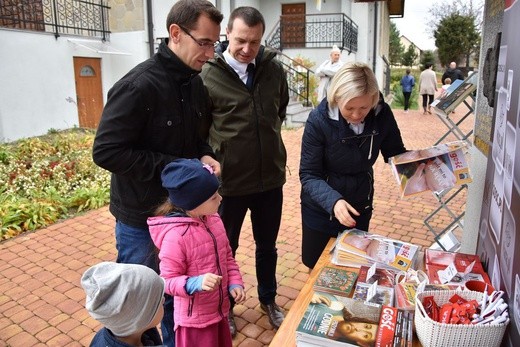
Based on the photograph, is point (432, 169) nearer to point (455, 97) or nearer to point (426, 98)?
point (455, 97)

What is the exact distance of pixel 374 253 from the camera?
197 centimetres

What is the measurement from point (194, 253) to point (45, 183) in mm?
5171

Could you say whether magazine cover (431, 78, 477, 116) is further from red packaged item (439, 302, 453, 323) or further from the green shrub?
the green shrub

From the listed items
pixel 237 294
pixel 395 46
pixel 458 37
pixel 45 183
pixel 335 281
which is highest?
pixel 395 46

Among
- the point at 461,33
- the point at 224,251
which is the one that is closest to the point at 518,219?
the point at 224,251

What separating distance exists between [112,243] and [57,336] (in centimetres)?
161

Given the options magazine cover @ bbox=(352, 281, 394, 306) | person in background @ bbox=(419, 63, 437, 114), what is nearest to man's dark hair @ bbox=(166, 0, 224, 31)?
magazine cover @ bbox=(352, 281, 394, 306)

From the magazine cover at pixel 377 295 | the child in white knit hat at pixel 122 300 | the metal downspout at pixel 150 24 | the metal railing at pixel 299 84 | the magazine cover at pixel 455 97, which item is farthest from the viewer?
the metal railing at pixel 299 84

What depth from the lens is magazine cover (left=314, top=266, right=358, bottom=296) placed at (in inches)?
67.0

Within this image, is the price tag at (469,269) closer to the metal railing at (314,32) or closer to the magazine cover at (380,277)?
the magazine cover at (380,277)

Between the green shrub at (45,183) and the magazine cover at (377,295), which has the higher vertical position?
the magazine cover at (377,295)

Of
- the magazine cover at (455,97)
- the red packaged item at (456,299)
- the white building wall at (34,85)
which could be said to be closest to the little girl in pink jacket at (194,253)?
the red packaged item at (456,299)

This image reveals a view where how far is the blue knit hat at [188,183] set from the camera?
5.93ft

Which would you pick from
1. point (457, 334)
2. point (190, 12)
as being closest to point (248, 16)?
point (190, 12)
